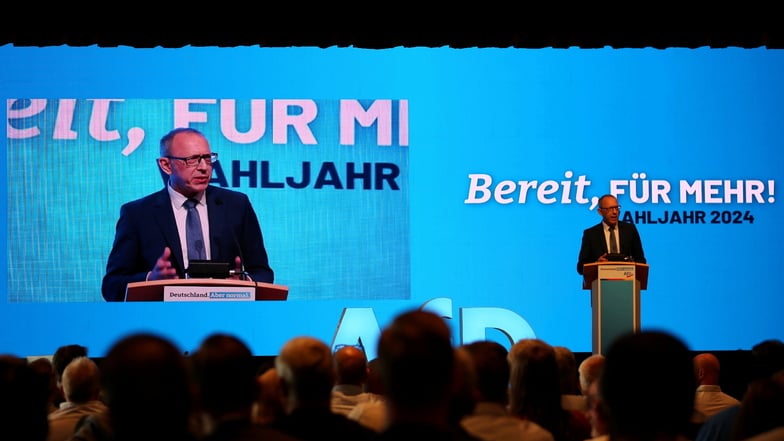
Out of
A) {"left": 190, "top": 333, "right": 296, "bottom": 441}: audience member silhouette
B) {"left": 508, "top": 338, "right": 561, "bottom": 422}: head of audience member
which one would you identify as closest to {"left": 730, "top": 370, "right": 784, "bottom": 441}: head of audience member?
{"left": 508, "top": 338, "right": 561, "bottom": 422}: head of audience member

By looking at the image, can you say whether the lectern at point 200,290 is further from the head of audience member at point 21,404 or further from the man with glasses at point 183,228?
the head of audience member at point 21,404

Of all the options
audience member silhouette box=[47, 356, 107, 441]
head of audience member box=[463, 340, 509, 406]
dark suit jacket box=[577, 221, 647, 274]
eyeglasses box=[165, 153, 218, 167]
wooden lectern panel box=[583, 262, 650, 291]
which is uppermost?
eyeglasses box=[165, 153, 218, 167]

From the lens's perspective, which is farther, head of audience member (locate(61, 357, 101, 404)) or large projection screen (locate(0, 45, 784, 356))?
large projection screen (locate(0, 45, 784, 356))

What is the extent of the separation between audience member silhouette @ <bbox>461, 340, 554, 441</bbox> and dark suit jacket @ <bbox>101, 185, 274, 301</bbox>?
6088 millimetres

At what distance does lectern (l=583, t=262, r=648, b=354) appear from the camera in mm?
7621

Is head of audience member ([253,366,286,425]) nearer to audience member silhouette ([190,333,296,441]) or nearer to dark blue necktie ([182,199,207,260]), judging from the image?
audience member silhouette ([190,333,296,441])

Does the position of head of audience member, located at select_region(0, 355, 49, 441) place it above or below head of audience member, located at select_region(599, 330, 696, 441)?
below

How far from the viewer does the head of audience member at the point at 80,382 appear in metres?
3.90

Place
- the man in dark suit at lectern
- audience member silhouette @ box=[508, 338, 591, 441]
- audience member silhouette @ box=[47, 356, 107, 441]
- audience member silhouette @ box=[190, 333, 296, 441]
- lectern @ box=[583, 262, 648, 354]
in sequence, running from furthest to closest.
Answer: the man in dark suit at lectern < lectern @ box=[583, 262, 648, 354] < audience member silhouette @ box=[47, 356, 107, 441] < audience member silhouette @ box=[508, 338, 591, 441] < audience member silhouette @ box=[190, 333, 296, 441]

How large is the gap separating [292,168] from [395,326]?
7.33 m

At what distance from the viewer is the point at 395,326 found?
6.02ft

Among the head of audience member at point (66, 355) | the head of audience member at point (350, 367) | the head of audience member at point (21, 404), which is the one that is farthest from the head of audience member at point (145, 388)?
the head of audience member at point (66, 355)

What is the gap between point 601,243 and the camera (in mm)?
8664

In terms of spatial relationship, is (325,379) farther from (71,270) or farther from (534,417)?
(71,270)
